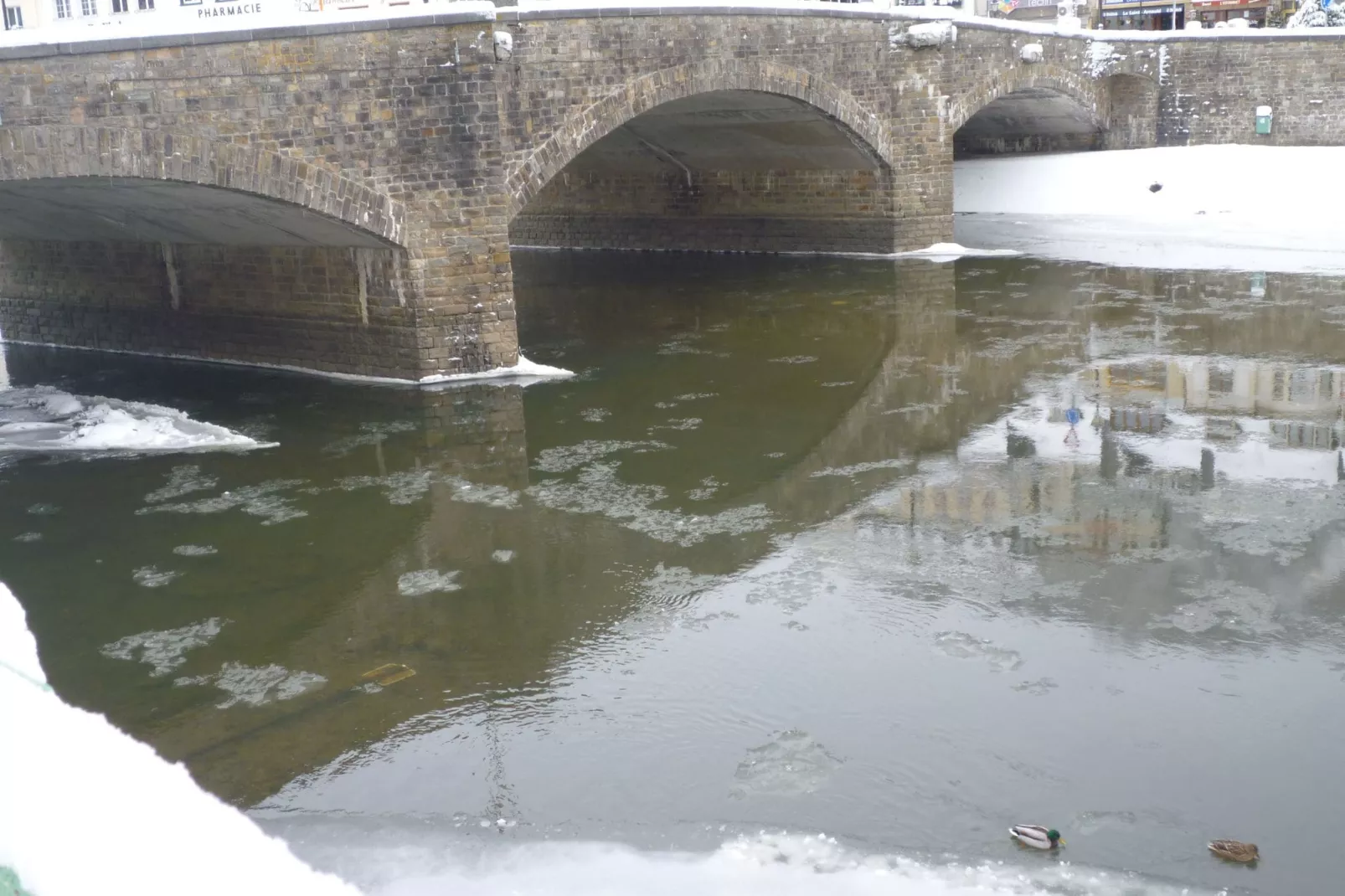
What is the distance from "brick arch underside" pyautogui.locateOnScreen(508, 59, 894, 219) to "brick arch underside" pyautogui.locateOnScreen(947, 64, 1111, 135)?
1.67 meters

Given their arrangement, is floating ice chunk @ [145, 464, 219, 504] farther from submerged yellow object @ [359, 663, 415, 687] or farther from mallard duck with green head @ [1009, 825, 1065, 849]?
mallard duck with green head @ [1009, 825, 1065, 849]

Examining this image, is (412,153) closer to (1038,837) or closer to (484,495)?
(484,495)

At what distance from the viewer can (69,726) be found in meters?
3.63

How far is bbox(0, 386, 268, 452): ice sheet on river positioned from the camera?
1106cm

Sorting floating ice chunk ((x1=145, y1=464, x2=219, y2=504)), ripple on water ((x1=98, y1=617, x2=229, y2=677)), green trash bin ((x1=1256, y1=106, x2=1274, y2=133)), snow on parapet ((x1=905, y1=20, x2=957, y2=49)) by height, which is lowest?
ripple on water ((x1=98, y1=617, x2=229, y2=677))

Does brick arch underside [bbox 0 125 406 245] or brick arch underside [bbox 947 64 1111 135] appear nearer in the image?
brick arch underside [bbox 0 125 406 245]

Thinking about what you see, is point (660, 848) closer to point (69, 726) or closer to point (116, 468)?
point (69, 726)

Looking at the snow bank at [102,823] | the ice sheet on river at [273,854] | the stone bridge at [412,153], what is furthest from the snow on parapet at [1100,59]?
the snow bank at [102,823]

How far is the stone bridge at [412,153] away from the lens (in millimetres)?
11125

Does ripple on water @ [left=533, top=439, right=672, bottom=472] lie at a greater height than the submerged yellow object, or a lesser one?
greater

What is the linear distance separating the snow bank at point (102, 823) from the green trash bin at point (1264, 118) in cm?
A: 2528

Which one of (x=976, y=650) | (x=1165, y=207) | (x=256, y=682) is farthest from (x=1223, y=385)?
(x=1165, y=207)

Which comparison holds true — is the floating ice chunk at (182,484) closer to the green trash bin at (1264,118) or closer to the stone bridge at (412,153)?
the stone bridge at (412,153)

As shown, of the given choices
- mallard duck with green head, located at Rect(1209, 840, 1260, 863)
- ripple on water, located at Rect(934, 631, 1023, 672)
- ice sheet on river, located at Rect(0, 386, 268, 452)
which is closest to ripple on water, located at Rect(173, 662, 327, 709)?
ripple on water, located at Rect(934, 631, 1023, 672)
